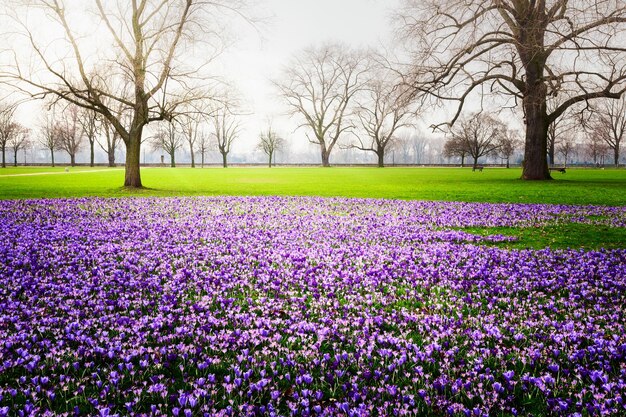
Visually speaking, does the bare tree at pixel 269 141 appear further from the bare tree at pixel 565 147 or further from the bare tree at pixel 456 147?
the bare tree at pixel 565 147

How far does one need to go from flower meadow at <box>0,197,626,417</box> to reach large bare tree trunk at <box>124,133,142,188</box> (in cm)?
1469

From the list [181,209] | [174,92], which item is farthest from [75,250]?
[174,92]

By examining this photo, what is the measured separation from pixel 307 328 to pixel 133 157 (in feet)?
70.0

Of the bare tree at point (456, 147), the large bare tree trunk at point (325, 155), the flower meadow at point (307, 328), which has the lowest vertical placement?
the flower meadow at point (307, 328)

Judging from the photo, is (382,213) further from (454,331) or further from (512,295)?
(454,331)

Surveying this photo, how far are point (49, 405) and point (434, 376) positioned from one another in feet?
9.73

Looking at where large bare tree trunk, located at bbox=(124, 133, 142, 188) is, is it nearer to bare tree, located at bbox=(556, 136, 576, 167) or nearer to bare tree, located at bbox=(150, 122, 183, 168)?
bare tree, located at bbox=(150, 122, 183, 168)

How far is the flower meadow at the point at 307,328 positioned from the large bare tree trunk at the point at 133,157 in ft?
48.2

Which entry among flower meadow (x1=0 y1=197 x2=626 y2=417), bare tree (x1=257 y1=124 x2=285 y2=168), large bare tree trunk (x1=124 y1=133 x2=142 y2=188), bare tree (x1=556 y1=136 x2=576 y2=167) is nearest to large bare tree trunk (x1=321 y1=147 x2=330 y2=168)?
bare tree (x1=257 y1=124 x2=285 y2=168)

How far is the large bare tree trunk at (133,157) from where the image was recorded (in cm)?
2196

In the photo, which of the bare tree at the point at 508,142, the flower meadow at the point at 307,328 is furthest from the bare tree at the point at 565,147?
the flower meadow at the point at 307,328

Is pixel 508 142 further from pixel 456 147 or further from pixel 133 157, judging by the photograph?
pixel 133 157

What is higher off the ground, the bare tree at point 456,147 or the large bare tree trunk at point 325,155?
the bare tree at point 456,147

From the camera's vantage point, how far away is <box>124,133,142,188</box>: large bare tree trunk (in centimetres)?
2196
